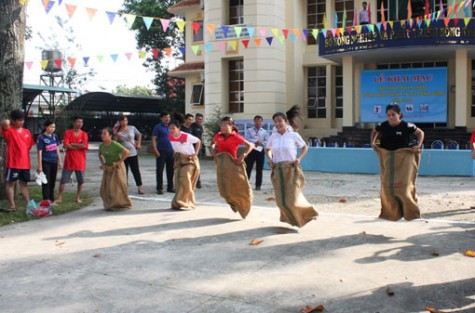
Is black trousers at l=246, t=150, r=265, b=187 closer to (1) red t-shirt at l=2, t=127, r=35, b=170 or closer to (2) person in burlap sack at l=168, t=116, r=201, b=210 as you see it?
(2) person in burlap sack at l=168, t=116, r=201, b=210

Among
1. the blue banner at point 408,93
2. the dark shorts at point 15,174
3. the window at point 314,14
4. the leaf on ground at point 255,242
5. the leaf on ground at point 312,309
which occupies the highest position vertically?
the window at point 314,14

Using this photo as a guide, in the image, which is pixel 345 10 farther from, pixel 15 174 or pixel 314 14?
pixel 15 174

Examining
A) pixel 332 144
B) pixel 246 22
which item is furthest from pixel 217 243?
pixel 246 22

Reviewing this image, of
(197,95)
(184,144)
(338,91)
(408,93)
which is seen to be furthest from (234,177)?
(197,95)

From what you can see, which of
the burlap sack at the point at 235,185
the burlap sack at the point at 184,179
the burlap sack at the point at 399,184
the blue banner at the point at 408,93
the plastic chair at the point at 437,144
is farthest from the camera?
the blue banner at the point at 408,93

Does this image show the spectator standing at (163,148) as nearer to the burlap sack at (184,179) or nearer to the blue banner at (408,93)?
the burlap sack at (184,179)

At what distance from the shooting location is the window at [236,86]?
69.7 feet

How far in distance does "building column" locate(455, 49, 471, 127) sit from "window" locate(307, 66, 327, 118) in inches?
210

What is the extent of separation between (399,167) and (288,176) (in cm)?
143

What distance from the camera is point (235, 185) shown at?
7.70 metres

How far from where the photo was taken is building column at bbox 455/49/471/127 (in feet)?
58.1

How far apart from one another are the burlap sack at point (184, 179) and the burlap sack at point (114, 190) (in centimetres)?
94

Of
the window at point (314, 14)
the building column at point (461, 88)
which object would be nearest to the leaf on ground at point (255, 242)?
the building column at point (461, 88)

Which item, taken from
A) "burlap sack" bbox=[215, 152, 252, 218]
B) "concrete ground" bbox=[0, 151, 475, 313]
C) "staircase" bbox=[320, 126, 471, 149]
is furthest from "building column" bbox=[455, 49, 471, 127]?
"burlap sack" bbox=[215, 152, 252, 218]
